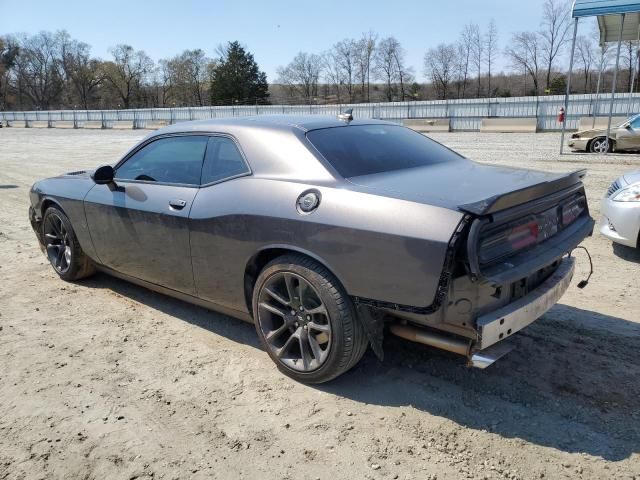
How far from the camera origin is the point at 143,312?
14.4 ft

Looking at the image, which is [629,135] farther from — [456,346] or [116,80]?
[116,80]

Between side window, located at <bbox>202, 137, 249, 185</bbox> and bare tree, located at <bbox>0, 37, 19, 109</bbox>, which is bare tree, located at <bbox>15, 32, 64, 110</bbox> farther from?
side window, located at <bbox>202, 137, 249, 185</bbox>

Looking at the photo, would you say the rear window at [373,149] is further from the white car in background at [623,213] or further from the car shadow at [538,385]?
the white car in background at [623,213]

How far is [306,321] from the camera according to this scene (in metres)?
3.10

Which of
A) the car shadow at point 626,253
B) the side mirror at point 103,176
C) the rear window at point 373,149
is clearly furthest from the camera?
the car shadow at point 626,253

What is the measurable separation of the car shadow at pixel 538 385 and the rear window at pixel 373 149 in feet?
4.14

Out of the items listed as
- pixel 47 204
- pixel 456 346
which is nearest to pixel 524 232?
pixel 456 346

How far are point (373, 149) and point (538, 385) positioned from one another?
1.80 meters

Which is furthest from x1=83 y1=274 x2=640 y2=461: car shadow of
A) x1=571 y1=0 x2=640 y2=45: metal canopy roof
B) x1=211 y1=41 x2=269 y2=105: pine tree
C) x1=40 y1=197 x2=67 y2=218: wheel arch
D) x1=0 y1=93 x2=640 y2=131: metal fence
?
x1=211 y1=41 x2=269 y2=105: pine tree

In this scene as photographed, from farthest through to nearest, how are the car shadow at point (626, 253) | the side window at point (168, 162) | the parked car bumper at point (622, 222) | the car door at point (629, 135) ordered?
1. the car door at point (629, 135)
2. the car shadow at point (626, 253)
3. the parked car bumper at point (622, 222)
4. the side window at point (168, 162)

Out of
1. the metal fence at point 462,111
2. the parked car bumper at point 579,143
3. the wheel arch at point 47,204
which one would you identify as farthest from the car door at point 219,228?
the metal fence at point 462,111

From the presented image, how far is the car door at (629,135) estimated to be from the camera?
15.0 m

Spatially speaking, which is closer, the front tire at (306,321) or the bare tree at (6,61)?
the front tire at (306,321)

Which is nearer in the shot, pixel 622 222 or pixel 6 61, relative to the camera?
pixel 622 222
